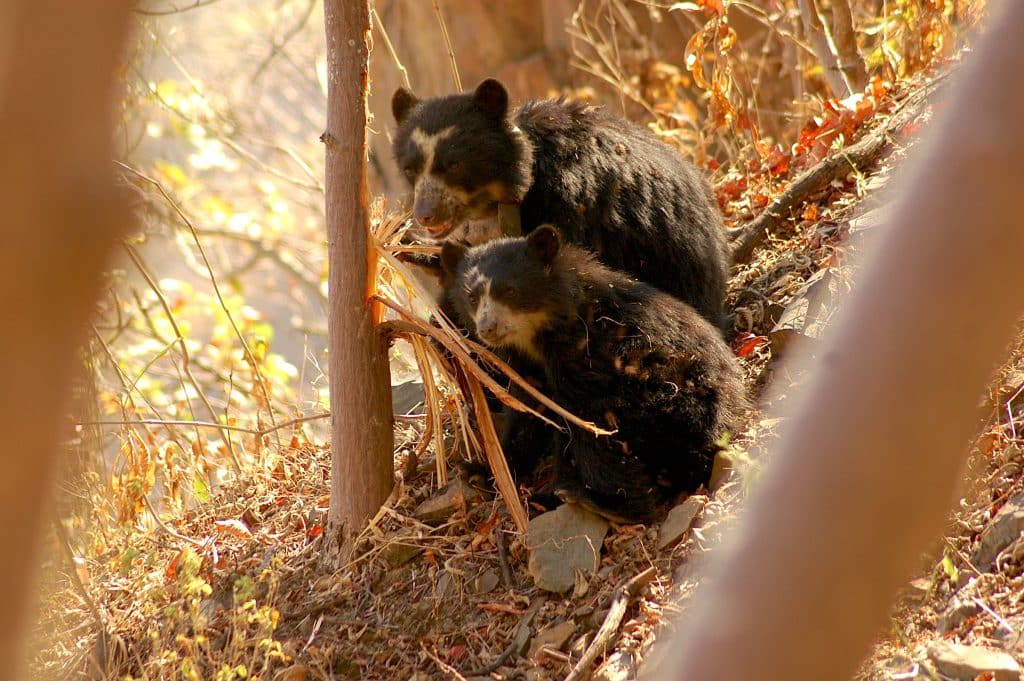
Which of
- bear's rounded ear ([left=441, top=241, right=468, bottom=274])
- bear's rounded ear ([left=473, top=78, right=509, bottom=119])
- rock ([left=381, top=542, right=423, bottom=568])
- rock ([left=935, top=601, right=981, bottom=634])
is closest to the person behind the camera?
rock ([left=935, top=601, right=981, bottom=634])

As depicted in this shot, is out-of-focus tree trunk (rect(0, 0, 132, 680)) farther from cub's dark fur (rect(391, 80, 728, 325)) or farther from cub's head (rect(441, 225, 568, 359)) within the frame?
cub's dark fur (rect(391, 80, 728, 325))

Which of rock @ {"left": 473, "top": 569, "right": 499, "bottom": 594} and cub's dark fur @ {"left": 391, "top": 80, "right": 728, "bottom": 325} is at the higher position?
cub's dark fur @ {"left": 391, "top": 80, "right": 728, "bottom": 325}

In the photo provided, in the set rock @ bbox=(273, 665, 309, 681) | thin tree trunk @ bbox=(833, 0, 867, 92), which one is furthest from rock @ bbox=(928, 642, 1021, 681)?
thin tree trunk @ bbox=(833, 0, 867, 92)

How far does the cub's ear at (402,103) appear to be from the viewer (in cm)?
619

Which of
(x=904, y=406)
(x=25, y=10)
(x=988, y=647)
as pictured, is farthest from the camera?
(x=988, y=647)

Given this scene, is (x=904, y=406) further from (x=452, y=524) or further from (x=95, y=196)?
(x=452, y=524)

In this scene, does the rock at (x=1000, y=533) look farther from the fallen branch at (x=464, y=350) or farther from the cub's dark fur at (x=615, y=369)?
the fallen branch at (x=464, y=350)

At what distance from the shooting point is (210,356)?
11219 millimetres

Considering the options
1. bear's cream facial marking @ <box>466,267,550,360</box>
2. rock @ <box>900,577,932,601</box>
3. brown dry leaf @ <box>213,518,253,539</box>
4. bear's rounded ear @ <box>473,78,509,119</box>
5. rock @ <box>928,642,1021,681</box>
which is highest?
bear's rounded ear @ <box>473,78,509,119</box>

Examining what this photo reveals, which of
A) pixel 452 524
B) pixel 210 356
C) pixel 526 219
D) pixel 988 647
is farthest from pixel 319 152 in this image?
pixel 988 647

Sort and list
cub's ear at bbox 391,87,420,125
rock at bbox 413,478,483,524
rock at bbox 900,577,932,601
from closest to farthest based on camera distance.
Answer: rock at bbox 900,577,932,601
rock at bbox 413,478,483,524
cub's ear at bbox 391,87,420,125

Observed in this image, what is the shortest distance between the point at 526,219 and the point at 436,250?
0.83m

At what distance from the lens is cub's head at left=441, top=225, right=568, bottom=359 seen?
471 cm

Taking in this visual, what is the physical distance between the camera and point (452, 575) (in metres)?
4.57
